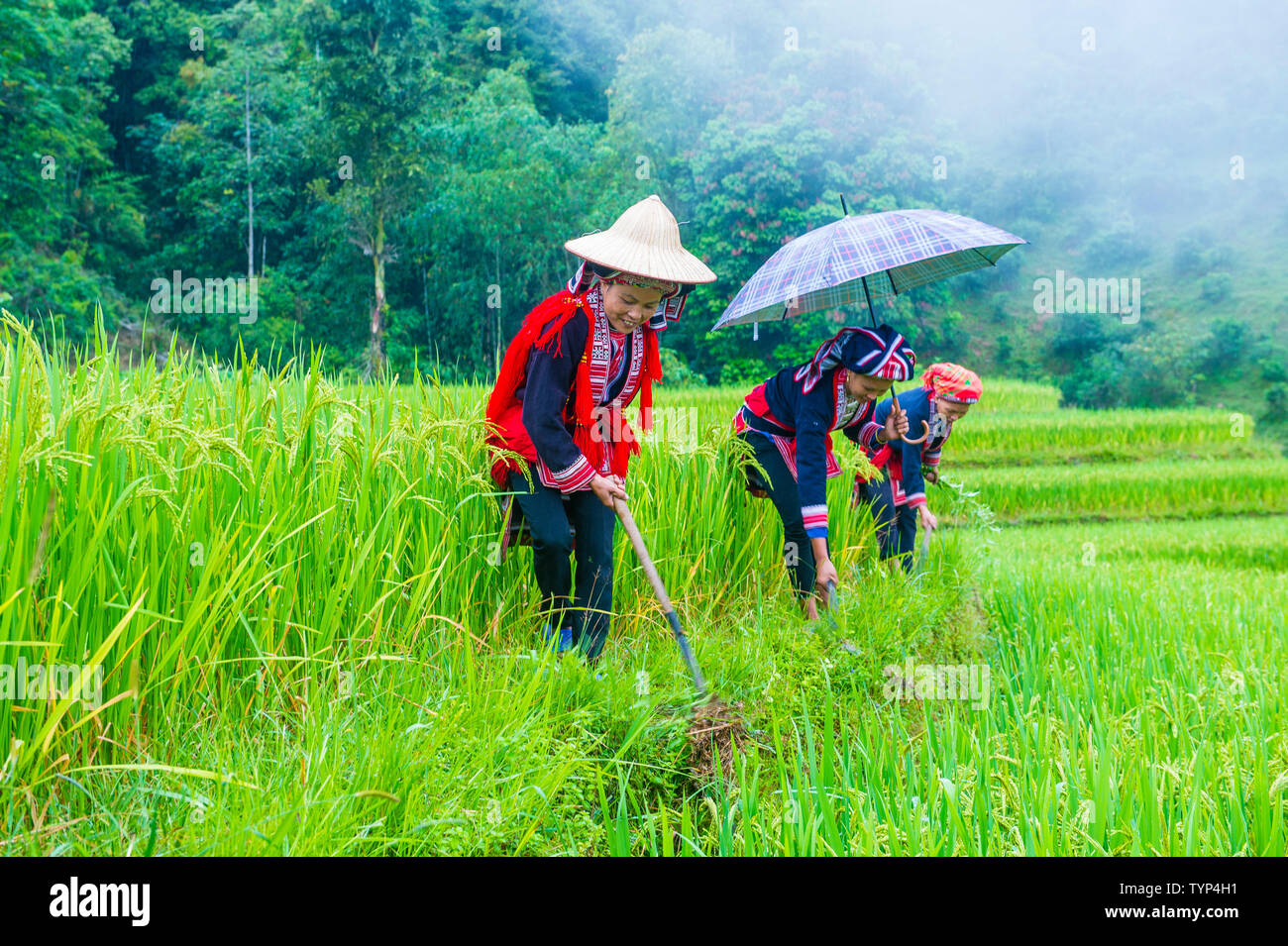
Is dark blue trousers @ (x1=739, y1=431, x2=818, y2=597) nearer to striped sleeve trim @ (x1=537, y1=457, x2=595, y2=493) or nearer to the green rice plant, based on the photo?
striped sleeve trim @ (x1=537, y1=457, x2=595, y2=493)

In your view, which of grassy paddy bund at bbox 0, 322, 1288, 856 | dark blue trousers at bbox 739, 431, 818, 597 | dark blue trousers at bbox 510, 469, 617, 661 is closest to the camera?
grassy paddy bund at bbox 0, 322, 1288, 856

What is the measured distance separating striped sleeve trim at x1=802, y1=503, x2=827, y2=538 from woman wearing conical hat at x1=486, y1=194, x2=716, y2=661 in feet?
2.43

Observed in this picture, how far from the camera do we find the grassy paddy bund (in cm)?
164

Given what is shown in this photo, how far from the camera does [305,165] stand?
21656 millimetres

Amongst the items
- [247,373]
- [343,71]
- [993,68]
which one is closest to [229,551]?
[247,373]

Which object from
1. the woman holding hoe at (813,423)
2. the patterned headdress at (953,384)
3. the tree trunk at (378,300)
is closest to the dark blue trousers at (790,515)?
the woman holding hoe at (813,423)

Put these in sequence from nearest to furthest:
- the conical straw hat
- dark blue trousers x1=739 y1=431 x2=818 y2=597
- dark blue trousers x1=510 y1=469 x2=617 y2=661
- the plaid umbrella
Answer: the conical straw hat, dark blue trousers x1=510 y1=469 x2=617 y2=661, the plaid umbrella, dark blue trousers x1=739 y1=431 x2=818 y2=597

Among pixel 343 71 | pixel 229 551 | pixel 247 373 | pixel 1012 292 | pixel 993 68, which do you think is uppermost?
pixel 993 68

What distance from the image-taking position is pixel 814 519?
3.11m

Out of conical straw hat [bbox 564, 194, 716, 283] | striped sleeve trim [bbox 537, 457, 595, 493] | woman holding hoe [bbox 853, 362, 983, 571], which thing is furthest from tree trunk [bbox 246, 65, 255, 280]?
striped sleeve trim [bbox 537, 457, 595, 493]

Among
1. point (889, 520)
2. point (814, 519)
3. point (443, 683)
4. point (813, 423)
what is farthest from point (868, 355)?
point (443, 683)
